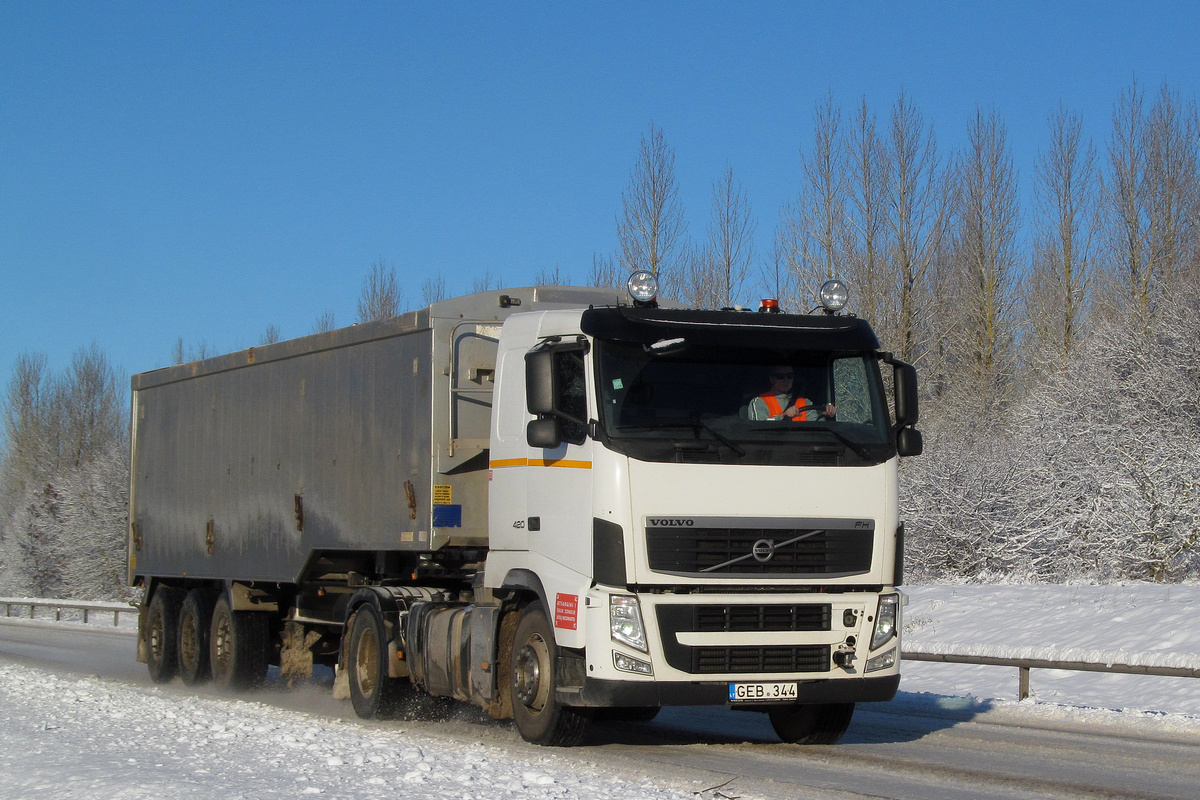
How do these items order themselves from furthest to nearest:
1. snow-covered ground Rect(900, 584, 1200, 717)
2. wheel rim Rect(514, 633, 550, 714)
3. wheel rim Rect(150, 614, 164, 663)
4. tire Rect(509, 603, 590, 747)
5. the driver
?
wheel rim Rect(150, 614, 164, 663), snow-covered ground Rect(900, 584, 1200, 717), wheel rim Rect(514, 633, 550, 714), tire Rect(509, 603, 590, 747), the driver

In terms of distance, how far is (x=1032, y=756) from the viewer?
30.5ft

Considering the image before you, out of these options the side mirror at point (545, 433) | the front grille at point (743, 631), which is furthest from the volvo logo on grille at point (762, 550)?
the side mirror at point (545, 433)

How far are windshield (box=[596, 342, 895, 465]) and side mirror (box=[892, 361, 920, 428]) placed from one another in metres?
0.20

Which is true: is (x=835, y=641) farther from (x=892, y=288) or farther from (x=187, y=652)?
(x=892, y=288)

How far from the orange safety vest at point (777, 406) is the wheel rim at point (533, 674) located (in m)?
2.30

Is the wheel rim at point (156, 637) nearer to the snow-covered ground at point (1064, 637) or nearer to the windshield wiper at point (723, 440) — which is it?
the snow-covered ground at point (1064, 637)

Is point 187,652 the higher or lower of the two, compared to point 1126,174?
lower

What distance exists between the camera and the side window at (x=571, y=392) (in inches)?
354

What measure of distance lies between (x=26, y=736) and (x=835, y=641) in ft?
20.1

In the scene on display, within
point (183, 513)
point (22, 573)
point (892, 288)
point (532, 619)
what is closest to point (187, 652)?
point (183, 513)

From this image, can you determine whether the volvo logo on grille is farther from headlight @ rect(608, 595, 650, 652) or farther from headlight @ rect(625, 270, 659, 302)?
headlight @ rect(625, 270, 659, 302)

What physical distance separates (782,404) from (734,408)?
37 centimetres

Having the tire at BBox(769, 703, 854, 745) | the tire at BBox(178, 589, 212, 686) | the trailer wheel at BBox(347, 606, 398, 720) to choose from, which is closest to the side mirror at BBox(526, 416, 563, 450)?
the tire at BBox(769, 703, 854, 745)

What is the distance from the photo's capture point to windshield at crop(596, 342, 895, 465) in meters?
8.84
